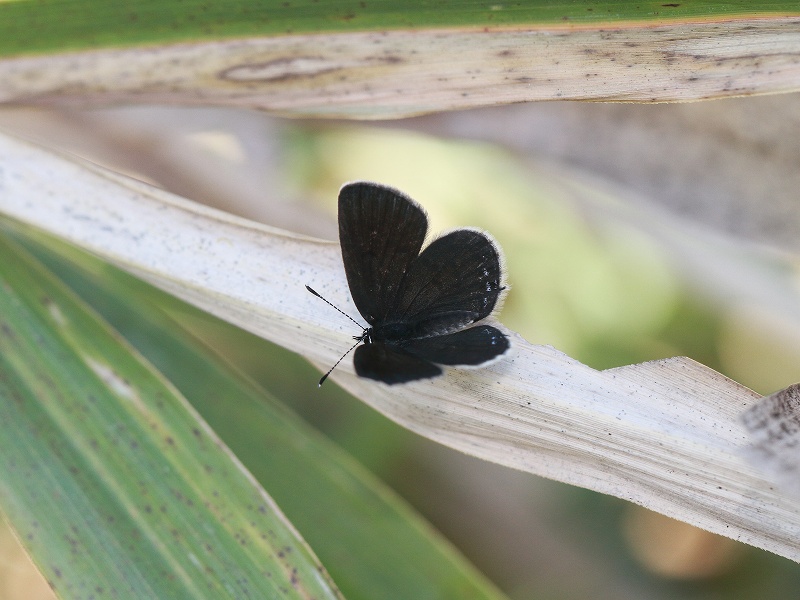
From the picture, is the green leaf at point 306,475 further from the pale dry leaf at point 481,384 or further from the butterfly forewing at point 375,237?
the butterfly forewing at point 375,237

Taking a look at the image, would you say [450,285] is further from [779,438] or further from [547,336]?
[547,336]

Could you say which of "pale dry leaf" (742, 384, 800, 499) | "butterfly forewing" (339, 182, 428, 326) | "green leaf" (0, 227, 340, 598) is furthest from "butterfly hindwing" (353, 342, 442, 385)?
"pale dry leaf" (742, 384, 800, 499)

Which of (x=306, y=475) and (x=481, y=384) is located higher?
(x=481, y=384)

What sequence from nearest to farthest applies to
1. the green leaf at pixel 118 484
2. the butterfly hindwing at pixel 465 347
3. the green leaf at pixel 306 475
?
the butterfly hindwing at pixel 465 347
the green leaf at pixel 118 484
the green leaf at pixel 306 475

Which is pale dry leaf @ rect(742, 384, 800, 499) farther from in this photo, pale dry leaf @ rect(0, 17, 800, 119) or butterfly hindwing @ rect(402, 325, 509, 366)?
pale dry leaf @ rect(0, 17, 800, 119)

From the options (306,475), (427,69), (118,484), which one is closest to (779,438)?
(427,69)

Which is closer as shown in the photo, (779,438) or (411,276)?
(779,438)

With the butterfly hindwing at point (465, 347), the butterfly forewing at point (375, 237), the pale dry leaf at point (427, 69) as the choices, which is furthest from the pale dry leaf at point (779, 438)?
the butterfly forewing at point (375, 237)
